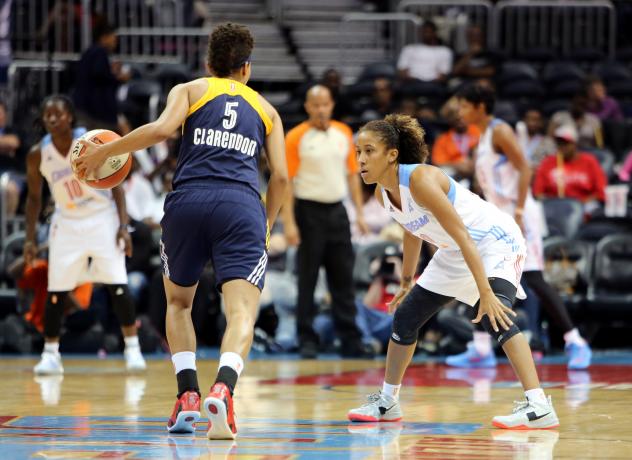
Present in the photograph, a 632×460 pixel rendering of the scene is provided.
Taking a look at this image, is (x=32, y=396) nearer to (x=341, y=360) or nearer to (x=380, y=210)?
(x=341, y=360)

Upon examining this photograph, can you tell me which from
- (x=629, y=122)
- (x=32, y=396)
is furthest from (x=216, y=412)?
(x=629, y=122)

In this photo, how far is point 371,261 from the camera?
38.1ft

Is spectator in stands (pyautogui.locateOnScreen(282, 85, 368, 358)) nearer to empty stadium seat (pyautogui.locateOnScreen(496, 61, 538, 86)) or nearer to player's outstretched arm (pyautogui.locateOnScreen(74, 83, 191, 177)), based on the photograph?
player's outstretched arm (pyautogui.locateOnScreen(74, 83, 191, 177))

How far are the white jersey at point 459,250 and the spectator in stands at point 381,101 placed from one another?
839cm

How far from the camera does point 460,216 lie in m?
6.07

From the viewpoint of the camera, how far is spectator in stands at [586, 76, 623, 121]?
1466cm

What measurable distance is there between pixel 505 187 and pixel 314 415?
12.3 feet

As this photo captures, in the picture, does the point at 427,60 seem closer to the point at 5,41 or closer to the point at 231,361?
the point at 5,41

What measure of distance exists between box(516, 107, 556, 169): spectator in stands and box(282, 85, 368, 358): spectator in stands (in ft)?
10.4

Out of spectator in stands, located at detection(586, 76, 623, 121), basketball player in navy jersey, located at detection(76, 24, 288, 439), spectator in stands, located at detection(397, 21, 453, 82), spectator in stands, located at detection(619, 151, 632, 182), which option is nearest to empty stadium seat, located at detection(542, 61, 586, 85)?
spectator in stands, located at detection(586, 76, 623, 121)

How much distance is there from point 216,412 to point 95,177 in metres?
1.34

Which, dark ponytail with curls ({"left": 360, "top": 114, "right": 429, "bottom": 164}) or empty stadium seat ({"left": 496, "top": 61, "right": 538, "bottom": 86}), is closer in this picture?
dark ponytail with curls ({"left": 360, "top": 114, "right": 429, "bottom": 164})

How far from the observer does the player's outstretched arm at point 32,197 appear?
29.6 ft

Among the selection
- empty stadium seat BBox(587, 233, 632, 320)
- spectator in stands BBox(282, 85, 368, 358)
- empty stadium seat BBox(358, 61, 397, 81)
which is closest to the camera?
spectator in stands BBox(282, 85, 368, 358)
